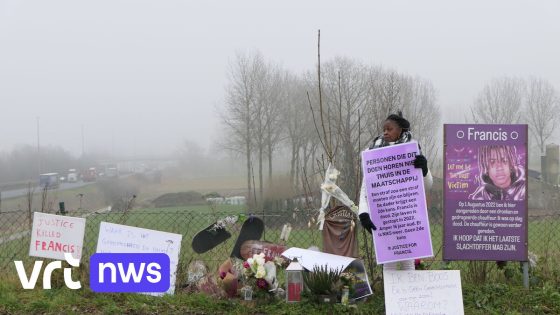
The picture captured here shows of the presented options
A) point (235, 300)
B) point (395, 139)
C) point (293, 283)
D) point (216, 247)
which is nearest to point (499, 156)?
point (395, 139)

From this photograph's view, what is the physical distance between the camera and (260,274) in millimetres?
4789

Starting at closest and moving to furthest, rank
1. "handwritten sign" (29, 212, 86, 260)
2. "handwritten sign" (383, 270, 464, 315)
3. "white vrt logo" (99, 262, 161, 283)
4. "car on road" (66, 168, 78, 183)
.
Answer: "handwritten sign" (383, 270, 464, 315) < "white vrt logo" (99, 262, 161, 283) < "handwritten sign" (29, 212, 86, 260) < "car on road" (66, 168, 78, 183)

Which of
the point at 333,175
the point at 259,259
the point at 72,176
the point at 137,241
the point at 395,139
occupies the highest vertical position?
the point at 395,139

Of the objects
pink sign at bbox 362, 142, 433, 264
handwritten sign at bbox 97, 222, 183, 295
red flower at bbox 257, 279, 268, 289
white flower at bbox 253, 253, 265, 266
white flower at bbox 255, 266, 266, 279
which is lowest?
red flower at bbox 257, 279, 268, 289

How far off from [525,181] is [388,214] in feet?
4.90

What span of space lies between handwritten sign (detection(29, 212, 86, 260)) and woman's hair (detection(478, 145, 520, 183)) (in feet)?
13.9

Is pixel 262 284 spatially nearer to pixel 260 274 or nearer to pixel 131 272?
pixel 260 274

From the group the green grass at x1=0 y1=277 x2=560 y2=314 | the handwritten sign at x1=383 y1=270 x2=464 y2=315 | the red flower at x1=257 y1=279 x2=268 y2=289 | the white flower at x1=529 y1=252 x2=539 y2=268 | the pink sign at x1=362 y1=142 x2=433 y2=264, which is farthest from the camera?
the white flower at x1=529 y1=252 x2=539 y2=268

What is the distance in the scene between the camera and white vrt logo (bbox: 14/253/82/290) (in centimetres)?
528

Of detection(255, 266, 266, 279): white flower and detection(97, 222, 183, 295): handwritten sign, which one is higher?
detection(97, 222, 183, 295): handwritten sign

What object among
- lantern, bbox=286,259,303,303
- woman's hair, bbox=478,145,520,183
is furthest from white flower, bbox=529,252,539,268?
lantern, bbox=286,259,303,303

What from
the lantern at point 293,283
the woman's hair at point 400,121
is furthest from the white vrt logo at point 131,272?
the woman's hair at point 400,121

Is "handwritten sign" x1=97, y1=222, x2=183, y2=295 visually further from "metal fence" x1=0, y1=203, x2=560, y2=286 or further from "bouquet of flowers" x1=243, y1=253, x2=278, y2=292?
"bouquet of flowers" x1=243, y1=253, x2=278, y2=292

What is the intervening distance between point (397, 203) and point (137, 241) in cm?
276
